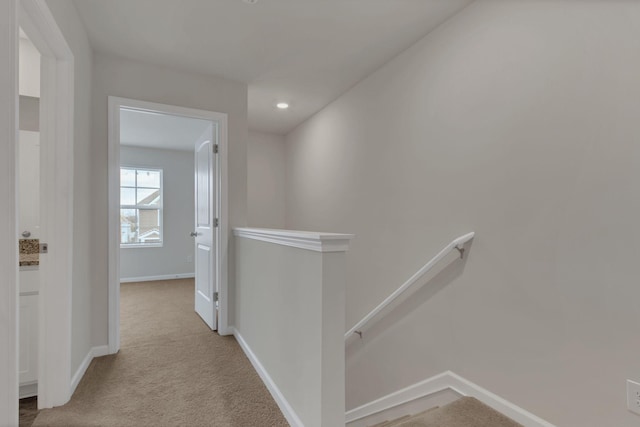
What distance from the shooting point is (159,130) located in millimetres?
4441

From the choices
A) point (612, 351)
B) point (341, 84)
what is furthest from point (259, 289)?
→ point (341, 84)

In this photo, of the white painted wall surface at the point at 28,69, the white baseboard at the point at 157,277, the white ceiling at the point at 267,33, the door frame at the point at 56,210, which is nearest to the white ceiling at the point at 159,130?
the white ceiling at the point at 267,33

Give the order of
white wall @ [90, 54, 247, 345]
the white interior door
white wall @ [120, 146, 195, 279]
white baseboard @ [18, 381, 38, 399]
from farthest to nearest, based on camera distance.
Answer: white wall @ [120, 146, 195, 279] < the white interior door < white wall @ [90, 54, 247, 345] < white baseboard @ [18, 381, 38, 399]

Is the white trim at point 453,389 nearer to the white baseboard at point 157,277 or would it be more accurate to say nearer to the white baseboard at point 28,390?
the white baseboard at point 28,390

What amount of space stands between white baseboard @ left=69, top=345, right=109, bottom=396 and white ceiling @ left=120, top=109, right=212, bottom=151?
2.44 metres

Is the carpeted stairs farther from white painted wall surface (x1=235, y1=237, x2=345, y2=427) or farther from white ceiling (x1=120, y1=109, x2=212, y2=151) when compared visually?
white ceiling (x1=120, y1=109, x2=212, y2=151)

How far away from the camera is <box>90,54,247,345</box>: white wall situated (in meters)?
2.37

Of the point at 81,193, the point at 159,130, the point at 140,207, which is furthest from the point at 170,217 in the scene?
the point at 81,193

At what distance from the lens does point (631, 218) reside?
125 centimetres

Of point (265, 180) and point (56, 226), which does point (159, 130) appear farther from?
point (56, 226)

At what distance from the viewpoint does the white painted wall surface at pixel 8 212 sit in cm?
99

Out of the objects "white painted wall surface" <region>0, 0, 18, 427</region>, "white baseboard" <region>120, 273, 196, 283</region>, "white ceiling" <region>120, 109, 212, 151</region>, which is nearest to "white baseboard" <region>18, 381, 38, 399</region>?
"white painted wall surface" <region>0, 0, 18, 427</region>

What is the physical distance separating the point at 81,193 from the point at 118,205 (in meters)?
0.39

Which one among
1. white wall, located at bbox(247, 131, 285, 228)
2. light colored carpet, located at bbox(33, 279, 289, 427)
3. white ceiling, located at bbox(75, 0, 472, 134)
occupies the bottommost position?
light colored carpet, located at bbox(33, 279, 289, 427)
